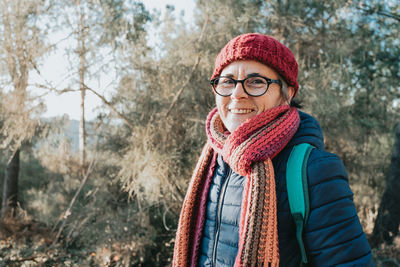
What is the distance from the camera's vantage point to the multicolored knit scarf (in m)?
1.06

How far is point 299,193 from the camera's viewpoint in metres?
1.02

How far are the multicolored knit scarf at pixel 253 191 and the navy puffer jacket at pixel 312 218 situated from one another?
0.15ft

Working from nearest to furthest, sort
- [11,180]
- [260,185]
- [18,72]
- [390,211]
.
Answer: [260,185] → [18,72] → [390,211] → [11,180]

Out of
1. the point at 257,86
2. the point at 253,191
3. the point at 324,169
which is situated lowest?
the point at 253,191

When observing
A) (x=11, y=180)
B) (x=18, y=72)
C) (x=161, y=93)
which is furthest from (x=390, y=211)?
(x=11, y=180)

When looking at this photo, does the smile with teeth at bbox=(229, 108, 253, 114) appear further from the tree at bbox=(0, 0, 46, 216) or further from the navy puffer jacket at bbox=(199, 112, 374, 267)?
the tree at bbox=(0, 0, 46, 216)

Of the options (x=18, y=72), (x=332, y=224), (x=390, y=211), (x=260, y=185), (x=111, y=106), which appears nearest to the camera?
(x=332, y=224)

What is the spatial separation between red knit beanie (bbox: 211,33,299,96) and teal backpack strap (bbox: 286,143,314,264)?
1.33ft

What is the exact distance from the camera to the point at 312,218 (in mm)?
983

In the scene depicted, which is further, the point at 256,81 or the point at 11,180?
the point at 11,180

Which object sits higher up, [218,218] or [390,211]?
[218,218]

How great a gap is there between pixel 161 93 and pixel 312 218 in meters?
4.01

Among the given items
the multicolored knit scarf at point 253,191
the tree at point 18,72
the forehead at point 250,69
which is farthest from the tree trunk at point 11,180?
the forehead at point 250,69

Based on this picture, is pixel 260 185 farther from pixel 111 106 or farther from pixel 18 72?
pixel 18 72
